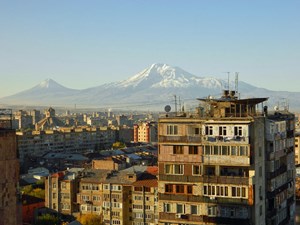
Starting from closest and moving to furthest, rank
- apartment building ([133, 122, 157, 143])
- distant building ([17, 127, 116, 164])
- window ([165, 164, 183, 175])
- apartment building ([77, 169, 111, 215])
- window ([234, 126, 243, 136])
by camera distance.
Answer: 1. window ([234, 126, 243, 136])
2. window ([165, 164, 183, 175])
3. apartment building ([77, 169, 111, 215])
4. distant building ([17, 127, 116, 164])
5. apartment building ([133, 122, 157, 143])

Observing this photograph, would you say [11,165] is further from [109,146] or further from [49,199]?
[109,146]

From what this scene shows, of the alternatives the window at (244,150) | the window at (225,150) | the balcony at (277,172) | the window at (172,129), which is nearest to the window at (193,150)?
the window at (172,129)

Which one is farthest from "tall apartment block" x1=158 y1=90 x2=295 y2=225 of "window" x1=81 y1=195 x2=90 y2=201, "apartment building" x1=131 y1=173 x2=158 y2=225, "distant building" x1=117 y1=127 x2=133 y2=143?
"distant building" x1=117 y1=127 x2=133 y2=143

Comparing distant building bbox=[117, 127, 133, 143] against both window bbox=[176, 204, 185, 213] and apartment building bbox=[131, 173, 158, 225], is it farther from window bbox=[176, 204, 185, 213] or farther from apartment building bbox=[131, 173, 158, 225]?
window bbox=[176, 204, 185, 213]

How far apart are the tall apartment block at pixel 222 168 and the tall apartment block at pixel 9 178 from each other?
10.3m

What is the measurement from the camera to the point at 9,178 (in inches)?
473

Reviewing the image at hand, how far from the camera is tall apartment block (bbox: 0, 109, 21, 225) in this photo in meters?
11.8

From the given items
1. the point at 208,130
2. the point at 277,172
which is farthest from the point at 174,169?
the point at 277,172

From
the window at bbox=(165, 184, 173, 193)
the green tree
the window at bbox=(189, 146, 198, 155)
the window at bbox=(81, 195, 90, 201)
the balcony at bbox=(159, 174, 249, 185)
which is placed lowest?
the green tree

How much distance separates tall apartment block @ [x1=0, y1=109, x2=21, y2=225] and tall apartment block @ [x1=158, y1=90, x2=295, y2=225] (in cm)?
1033

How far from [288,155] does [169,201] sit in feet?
19.3

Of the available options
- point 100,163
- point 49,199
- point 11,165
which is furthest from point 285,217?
point 100,163

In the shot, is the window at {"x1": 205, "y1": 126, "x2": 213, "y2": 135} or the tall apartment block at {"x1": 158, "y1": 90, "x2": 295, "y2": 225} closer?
the tall apartment block at {"x1": 158, "y1": 90, "x2": 295, "y2": 225}

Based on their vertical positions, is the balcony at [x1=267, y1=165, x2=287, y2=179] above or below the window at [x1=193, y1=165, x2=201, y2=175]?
below
